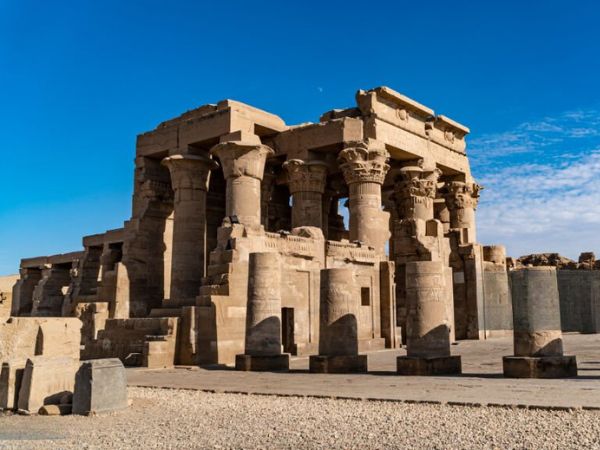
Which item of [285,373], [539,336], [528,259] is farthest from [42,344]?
[528,259]

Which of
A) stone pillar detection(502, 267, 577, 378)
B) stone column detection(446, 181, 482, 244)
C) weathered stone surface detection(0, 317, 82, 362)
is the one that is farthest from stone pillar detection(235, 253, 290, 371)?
stone column detection(446, 181, 482, 244)

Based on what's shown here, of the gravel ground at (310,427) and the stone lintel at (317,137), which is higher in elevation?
the stone lintel at (317,137)

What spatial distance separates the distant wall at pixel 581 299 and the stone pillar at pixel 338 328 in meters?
14.6

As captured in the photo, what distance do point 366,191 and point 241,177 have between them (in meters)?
4.77

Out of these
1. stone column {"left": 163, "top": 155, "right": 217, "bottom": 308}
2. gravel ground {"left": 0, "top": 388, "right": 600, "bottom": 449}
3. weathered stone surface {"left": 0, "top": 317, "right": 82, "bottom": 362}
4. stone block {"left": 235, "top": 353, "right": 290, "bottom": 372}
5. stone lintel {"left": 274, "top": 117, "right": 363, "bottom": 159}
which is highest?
stone lintel {"left": 274, "top": 117, "right": 363, "bottom": 159}

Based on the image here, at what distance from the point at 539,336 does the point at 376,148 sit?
42.0 feet

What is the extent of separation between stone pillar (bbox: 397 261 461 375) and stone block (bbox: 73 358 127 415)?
233 inches

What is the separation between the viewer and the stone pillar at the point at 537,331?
37.2ft

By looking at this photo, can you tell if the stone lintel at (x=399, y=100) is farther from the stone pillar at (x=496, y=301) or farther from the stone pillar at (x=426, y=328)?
the stone pillar at (x=426, y=328)

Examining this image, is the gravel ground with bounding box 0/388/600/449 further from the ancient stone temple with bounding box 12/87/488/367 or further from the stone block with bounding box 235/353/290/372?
the ancient stone temple with bounding box 12/87/488/367

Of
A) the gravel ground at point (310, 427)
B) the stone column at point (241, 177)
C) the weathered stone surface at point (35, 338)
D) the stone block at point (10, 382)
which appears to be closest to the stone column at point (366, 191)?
the stone column at point (241, 177)

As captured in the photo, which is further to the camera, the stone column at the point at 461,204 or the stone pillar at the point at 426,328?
the stone column at the point at 461,204

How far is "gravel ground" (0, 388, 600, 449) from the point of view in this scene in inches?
252

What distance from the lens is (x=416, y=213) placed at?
1040 inches
